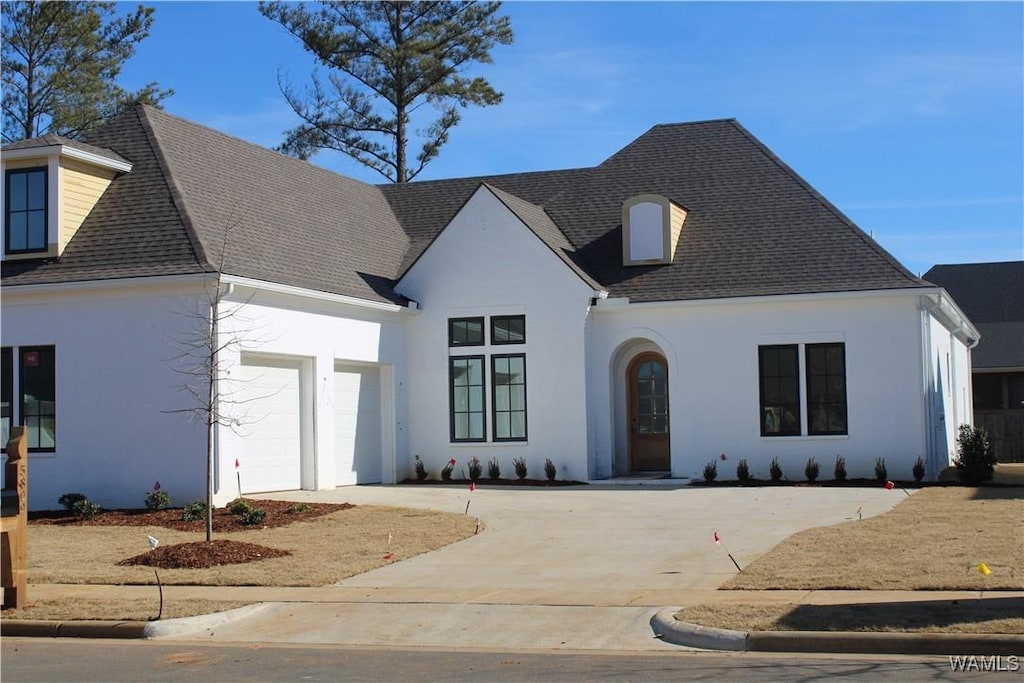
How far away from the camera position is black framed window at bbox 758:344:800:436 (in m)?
24.1

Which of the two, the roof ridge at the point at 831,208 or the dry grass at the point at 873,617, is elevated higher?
the roof ridge at the point at 831,208

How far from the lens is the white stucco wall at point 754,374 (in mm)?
23422

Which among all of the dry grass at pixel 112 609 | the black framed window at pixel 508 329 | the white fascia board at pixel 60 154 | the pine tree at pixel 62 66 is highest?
the pine tree at pixel 62 66

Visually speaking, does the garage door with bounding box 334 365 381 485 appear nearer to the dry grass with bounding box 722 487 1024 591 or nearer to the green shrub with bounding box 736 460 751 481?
the green shrub with bounding box 736 460 751 481

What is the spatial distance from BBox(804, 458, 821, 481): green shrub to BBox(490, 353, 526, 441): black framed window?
5806mm

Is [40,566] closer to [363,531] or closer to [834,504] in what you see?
[363,531]

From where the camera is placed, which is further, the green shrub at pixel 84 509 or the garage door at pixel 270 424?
the garage door at pixel 270 424

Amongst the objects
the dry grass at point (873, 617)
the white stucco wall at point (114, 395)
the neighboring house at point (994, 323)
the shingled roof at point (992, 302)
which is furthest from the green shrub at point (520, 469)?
the shingled roof at point (992, 302)

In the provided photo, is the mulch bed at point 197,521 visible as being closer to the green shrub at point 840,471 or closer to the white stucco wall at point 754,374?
the white stucco wall at point 754,374

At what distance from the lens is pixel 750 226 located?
25812 mm

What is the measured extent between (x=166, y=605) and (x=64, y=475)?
→ 31.7ft

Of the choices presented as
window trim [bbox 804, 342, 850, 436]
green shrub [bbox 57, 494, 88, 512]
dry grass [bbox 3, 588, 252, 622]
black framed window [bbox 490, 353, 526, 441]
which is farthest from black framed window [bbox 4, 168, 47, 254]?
window trim [bbox 804, 342, 850, 436]

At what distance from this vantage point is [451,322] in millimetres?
25844

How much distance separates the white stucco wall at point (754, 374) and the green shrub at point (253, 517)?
902cm
